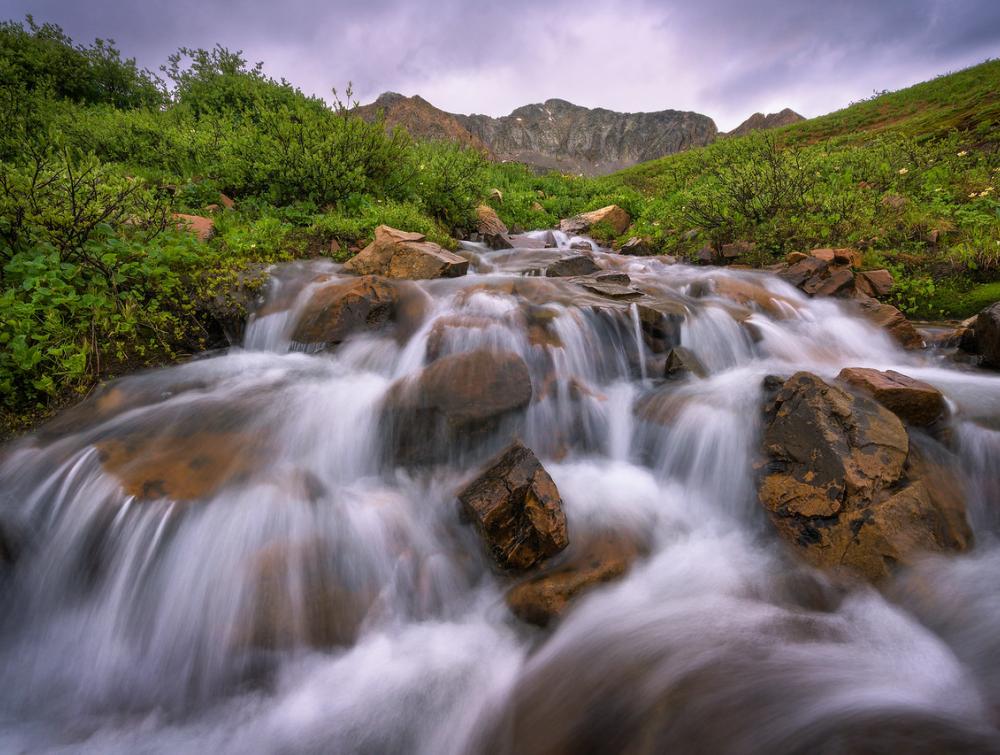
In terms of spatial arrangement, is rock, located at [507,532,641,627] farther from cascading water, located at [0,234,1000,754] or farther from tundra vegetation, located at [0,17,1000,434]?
tundra vegetation, located at [0,17,1000,434]

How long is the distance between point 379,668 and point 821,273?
297 inches

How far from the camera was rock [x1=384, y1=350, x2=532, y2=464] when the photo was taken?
145 inches

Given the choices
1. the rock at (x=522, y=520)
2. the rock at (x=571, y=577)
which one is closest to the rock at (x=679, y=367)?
the rock at (x=571, y=577)

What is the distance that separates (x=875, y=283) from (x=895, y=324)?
4.97 feet

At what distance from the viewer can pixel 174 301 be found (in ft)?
16.0

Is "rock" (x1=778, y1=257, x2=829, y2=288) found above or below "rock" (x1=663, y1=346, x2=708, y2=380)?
above

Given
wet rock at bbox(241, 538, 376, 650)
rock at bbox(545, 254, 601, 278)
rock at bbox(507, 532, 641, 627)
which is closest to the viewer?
wet rock at bbox(241, 538, 376, 650)

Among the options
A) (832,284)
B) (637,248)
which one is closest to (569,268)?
(832,284)

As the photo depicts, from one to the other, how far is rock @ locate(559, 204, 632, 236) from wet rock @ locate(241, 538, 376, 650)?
11551mm

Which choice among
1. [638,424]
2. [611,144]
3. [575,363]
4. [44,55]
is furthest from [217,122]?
[611,144]

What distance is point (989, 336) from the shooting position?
4.36 metres

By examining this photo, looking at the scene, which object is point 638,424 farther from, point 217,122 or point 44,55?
point 44,55

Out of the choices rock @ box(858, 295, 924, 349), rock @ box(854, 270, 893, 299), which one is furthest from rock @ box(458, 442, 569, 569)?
rock @ box(854, 270, 893, 299)

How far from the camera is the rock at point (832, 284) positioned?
247 inches
